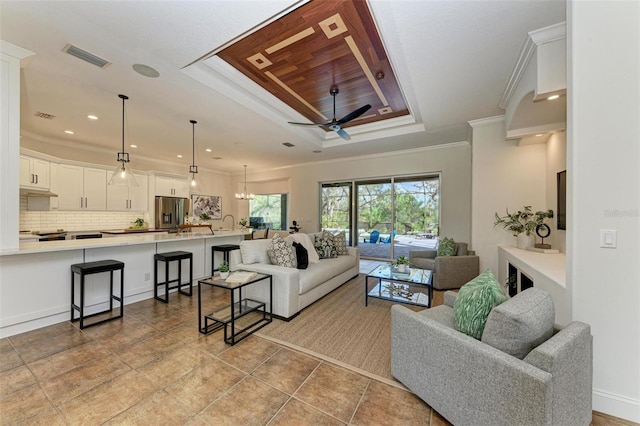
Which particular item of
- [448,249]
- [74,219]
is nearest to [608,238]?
[448,249]

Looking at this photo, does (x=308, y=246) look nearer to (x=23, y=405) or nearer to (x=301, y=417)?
(x=301, y=417)

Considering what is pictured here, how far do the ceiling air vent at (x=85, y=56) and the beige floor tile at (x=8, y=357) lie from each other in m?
2.92

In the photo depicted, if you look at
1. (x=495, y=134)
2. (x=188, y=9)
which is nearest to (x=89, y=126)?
(x=188, y=9)

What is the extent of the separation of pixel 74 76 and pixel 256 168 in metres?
5.65

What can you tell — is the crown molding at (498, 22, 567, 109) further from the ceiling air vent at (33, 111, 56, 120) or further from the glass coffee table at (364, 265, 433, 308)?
the ceiling air vent at (33, 111, 56, 120)

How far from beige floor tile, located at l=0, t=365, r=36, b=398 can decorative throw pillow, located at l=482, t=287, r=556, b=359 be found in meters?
3.21

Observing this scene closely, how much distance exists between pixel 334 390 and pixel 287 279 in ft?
4.18

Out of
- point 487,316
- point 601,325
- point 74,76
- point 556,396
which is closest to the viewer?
point 556,396

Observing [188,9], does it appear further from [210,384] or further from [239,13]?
[210,384]

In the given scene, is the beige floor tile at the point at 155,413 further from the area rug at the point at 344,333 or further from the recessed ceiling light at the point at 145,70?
the recessed ceiling light at the point at 145,70

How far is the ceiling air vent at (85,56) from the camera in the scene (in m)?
2.47

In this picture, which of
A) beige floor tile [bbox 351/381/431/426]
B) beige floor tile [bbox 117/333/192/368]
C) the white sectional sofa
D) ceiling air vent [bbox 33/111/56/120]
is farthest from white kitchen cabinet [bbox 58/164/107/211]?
beige floor tile [bbox 351/381/431/426]

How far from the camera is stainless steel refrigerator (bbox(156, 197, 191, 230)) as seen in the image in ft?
23.0

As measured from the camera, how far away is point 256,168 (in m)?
8.56
